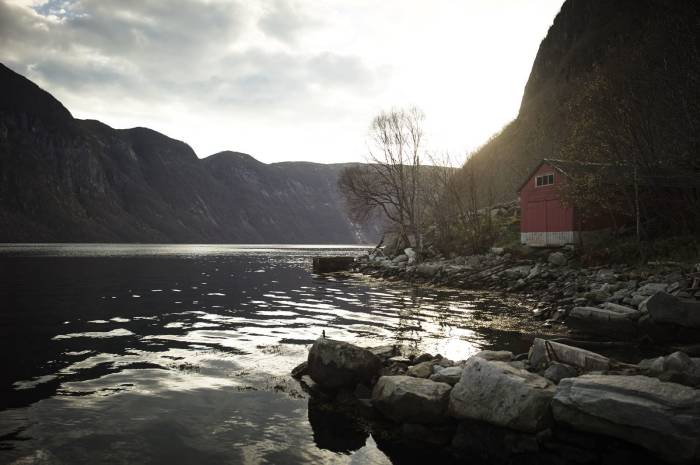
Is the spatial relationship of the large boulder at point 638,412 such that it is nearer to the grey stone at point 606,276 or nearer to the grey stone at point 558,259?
the grey stone at point 606,276

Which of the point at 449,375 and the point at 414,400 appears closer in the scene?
the point at 414,400

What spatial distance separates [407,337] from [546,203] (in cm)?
2588

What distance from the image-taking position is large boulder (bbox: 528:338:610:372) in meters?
7.98

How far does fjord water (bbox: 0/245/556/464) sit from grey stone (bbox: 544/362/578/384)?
10.4ft

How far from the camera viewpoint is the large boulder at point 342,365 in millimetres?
8758

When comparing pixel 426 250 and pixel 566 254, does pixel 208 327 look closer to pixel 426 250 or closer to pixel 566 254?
pixel 566 254

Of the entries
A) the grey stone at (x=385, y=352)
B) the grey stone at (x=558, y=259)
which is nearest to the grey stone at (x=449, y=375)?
the grey stone at (x=385, y=352)

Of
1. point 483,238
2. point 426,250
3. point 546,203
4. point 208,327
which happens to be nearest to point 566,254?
point 546,203

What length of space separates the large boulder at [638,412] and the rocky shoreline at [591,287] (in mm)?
6155

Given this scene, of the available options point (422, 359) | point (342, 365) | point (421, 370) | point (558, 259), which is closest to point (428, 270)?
point (558, 259)

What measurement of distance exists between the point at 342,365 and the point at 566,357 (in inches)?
170

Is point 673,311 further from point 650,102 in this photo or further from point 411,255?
point 411,255

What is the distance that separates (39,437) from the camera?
22.5 ft

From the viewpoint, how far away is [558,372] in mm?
7504
